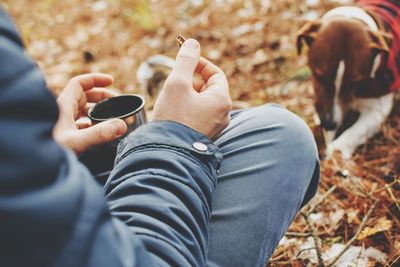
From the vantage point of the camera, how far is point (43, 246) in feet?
1.77

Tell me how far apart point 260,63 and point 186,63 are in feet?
7.45

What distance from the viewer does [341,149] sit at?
2408 mm

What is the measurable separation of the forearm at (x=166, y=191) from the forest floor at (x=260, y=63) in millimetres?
827

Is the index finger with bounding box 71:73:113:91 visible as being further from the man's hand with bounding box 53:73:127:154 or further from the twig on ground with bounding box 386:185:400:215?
the twig on ground with bounding box 386:185:400:215

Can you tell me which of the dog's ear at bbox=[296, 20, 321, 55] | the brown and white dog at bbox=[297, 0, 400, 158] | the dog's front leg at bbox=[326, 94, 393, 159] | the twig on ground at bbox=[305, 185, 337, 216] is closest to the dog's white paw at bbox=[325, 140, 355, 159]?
the dog's front leg at bbox=[326, 94, 393, 159]

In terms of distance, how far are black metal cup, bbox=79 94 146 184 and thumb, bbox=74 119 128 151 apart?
0.11 meters

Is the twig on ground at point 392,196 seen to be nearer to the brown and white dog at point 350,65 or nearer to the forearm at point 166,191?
the brown and white dog at point 350,65

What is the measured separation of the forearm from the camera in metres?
0.81

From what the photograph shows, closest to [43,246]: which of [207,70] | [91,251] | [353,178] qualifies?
[91,251]

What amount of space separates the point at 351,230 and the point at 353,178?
0.36 metres

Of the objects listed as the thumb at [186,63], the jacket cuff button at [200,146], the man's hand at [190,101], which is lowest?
the jacket cuff button at [200,146]

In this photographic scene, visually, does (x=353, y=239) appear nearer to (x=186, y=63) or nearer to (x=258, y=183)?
(x=258, y=183)

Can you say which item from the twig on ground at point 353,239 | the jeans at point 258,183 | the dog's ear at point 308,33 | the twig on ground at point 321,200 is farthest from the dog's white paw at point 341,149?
the jeans at point 258,183

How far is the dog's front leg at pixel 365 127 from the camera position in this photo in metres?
2.46
